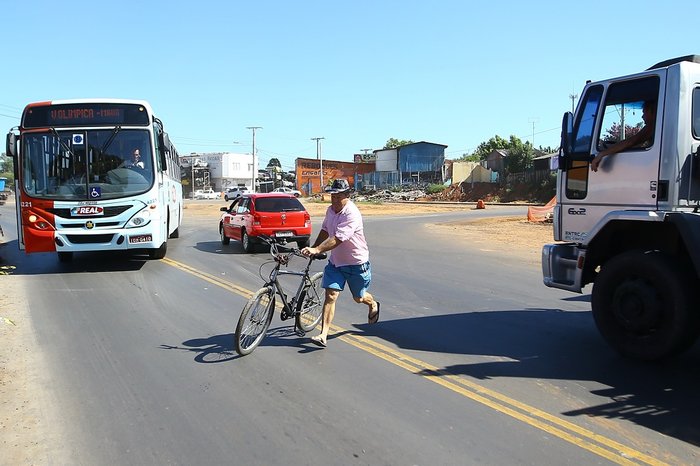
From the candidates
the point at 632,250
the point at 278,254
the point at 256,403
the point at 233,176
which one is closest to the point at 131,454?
the point at 256,403

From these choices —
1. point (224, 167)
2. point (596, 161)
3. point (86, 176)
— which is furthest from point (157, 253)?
point (224, 167)

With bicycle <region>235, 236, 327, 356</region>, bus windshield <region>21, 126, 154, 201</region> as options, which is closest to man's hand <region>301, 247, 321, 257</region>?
bicycle <region>235, 236, 327, 356</region>

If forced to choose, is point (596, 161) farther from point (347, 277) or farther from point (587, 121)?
point (347, 277)

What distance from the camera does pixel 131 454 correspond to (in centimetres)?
373

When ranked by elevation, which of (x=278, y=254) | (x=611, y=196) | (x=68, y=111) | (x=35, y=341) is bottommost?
(x=35, y=341)

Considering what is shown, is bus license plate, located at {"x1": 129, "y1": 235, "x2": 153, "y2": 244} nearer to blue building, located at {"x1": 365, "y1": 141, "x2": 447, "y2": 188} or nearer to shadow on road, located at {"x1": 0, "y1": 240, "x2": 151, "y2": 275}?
shadow on road, located at {"x1": 0, "y1": 240, "x2": 151, "y2": 275}

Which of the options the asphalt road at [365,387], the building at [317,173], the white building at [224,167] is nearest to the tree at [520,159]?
the building at [317,173]

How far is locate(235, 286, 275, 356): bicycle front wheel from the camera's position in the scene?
5.61 meters

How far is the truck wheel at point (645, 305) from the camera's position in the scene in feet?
16.5

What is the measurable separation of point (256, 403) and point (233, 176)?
104m

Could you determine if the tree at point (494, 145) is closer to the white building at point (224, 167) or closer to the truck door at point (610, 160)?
the white building at point (224, 167)

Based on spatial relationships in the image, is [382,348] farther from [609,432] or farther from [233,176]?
[233,176]

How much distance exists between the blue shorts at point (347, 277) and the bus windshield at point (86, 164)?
7.15m

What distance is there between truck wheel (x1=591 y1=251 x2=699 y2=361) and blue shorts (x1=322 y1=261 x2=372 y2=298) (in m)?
2.41
